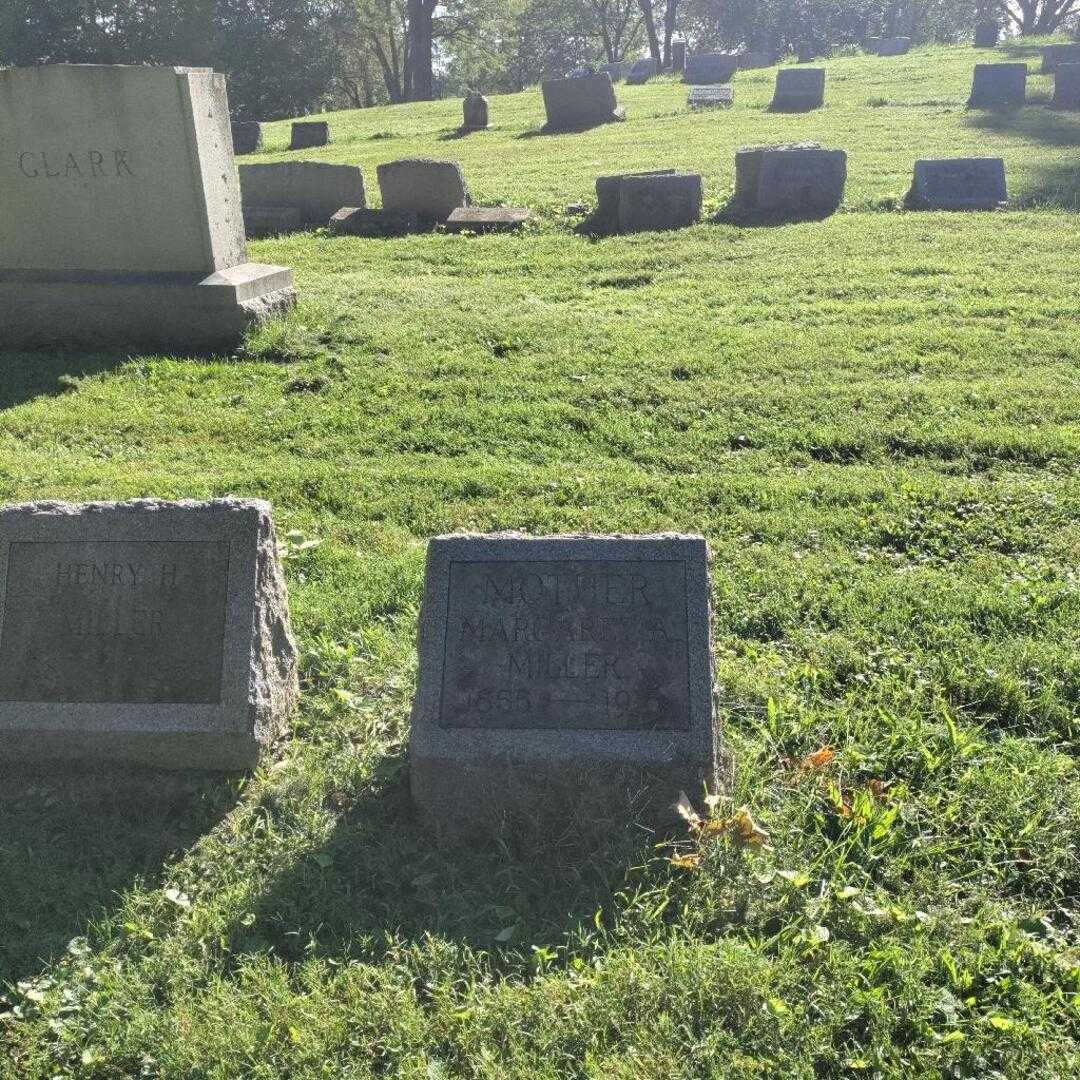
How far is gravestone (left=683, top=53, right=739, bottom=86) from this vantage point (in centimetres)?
3019

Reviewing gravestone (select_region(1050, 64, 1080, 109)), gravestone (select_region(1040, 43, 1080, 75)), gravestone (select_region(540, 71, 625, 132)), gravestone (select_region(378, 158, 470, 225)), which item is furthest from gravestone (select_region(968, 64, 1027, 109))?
gravestone (select_region(378, 158, 470, 225))

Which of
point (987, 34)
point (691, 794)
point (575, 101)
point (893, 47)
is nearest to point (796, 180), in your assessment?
point (575, 101)

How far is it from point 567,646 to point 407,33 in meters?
45.0

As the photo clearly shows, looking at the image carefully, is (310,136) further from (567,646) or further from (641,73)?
(567,646)

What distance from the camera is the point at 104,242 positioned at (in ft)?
28.1

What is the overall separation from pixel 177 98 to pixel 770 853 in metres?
7.25

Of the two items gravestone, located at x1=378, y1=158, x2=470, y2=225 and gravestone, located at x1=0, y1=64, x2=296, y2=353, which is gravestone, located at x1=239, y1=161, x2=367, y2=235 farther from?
gravestone, located at x1=0, y1=64, x2=296, y2=353

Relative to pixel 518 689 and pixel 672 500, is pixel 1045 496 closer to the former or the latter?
pixel 672 500

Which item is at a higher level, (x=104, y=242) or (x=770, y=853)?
(x=104, y=242)

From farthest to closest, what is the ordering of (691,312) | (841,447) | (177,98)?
(691,312), (177,98), (841,447)

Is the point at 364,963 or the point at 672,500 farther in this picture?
the point at 672,500

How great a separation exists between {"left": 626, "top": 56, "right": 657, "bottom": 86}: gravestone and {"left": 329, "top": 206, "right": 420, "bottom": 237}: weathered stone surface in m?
21.1

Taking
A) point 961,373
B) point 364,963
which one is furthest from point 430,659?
point 961,373

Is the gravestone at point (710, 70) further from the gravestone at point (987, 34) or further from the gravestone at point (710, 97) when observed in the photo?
the gravestone at point (987, 34)
